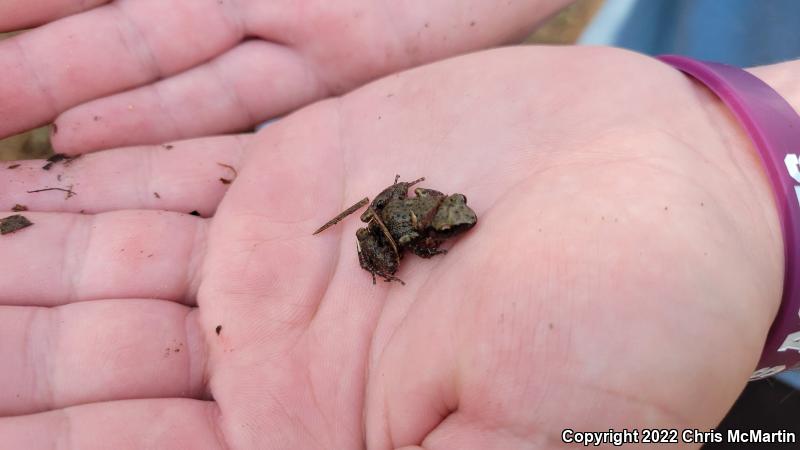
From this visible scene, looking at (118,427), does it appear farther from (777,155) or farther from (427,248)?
(777,155)

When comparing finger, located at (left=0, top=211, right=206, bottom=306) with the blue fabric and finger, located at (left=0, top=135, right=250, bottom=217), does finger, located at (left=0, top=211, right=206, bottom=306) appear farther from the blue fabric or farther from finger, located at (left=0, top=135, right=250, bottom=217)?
the blue fabric

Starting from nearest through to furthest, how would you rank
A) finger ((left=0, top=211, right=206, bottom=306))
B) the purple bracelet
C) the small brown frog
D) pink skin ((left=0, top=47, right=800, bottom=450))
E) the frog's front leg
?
pink skin ((left=0, top=47, right=800, bottom=450)) < the purple bracelet < the small brown frog < the frog's front leg < finger ((left=0, top=211, right=206, bottom=306))

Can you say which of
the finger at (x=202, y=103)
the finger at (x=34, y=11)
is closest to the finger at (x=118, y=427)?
the finger at (x=202, y=103)

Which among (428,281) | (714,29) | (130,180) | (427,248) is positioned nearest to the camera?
(428,281)

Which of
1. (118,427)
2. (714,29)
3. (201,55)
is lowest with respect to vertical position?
(118,427)

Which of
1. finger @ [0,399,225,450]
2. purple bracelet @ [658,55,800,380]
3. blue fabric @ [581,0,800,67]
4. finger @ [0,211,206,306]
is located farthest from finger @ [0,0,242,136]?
blue fabric @ [581,0,800,67]

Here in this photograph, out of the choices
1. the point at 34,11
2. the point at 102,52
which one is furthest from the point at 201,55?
the point at 34,11

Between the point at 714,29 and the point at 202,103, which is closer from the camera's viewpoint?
the point at 202,103
